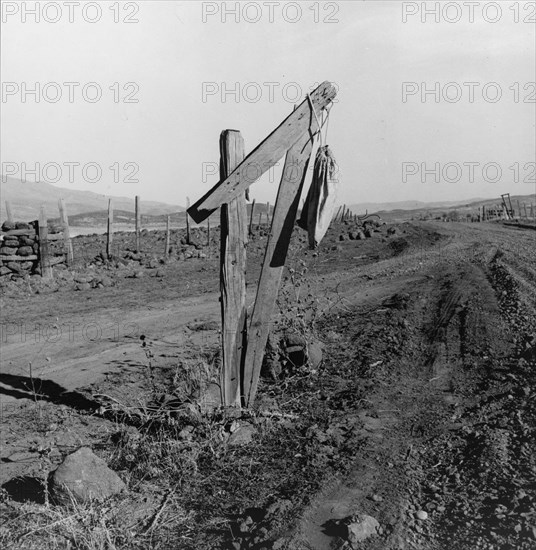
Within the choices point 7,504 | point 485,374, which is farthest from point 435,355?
point 7,504

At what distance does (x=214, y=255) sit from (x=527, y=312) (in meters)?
15.2

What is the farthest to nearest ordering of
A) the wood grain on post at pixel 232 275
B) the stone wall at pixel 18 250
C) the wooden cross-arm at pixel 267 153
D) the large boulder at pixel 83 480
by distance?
1. the stone wall at pixel 18 250
2. the wood grain on post at pixel 232 275
3. the wooden cross-arm at pixel 267 153
4. the large boulder at pixel 83 480

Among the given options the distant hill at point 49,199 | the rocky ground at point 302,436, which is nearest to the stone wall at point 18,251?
the rocky ground at point 302,436

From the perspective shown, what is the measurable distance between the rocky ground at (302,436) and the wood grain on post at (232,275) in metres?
0.30

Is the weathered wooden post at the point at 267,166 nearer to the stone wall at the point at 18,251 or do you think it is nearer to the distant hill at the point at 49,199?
the stone wall at the point at 18,251

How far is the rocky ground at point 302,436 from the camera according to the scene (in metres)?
3.35

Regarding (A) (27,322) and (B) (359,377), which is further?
(A) (27,322)

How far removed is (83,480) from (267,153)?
2502mm

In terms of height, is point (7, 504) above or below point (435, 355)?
below

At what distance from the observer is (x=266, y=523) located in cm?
339

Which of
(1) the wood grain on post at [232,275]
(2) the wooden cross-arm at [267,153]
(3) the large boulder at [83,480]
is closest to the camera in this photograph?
(3) the large boulder at [83,480]

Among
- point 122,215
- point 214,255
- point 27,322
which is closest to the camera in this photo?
point 27,322

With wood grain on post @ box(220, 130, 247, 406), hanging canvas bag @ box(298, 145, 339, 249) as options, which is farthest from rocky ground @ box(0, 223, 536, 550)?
hanging canvas bag @ box(298, 145, 339, 249)

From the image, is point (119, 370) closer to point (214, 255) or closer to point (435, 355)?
point (435, 355)
